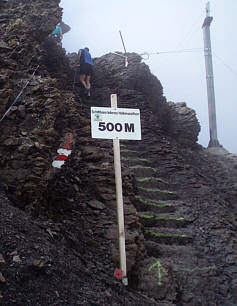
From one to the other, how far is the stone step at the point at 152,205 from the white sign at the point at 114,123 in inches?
97.0

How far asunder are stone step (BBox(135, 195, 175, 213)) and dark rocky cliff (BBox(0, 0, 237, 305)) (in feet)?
0.09

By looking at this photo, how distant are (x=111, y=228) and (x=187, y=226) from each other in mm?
2291

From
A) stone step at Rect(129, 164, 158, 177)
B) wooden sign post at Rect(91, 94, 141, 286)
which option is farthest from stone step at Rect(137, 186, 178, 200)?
wooden sign post at Rect(91, 94, 141, 286)

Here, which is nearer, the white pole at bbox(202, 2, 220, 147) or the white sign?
the white sign

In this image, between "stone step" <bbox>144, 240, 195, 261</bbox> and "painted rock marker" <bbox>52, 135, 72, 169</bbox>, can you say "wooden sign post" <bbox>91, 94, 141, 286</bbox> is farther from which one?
"stone step" <bbox>144, 240, 195, 261</bbox>

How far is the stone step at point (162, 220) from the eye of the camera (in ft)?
19.8

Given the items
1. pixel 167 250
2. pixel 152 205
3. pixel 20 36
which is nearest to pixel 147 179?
pixel 152 205

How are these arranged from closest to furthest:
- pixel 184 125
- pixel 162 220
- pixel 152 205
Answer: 1. pixel 162 220
2. pixel 152 205
3. pixel 184 125

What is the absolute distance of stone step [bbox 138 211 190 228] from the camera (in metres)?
6.03

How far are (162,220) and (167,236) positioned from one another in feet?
1.59

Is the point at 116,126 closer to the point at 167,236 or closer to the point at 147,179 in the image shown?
the point at 167,236

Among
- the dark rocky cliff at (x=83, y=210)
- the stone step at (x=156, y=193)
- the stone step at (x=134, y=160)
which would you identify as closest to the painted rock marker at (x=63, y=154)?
the dark rocky cliff at (x=83, y=210)

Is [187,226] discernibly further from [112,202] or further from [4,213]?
[4,213]

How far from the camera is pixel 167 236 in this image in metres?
5.75
